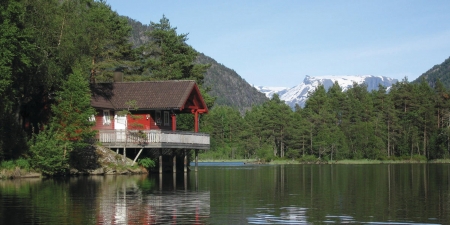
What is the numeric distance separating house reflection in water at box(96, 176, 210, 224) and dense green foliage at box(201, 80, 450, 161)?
225 ft

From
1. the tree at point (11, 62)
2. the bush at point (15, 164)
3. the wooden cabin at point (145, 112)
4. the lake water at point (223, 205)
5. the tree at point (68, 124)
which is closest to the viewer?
the lake water at point (223, 205)

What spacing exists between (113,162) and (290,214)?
26.6 meters

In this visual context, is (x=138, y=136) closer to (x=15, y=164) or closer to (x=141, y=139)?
(x=141, y=139)

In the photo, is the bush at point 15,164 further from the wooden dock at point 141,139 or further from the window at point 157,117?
the window at point 157,117

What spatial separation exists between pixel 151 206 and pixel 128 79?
45414 millimetres

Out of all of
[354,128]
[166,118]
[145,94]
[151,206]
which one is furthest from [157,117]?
[354,128]

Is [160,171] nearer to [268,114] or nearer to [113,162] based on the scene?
[113,162]

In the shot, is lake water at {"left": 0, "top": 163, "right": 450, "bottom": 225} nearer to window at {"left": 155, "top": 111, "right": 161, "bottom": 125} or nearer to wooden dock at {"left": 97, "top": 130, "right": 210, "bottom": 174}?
wooden dock at {"left": 97, "top": 130, "right": 210, "bottom": 174}

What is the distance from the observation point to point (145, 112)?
49.4 meters

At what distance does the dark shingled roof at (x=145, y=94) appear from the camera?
48.3 metres

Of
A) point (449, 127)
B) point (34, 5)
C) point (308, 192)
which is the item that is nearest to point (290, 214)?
point (308, 192)

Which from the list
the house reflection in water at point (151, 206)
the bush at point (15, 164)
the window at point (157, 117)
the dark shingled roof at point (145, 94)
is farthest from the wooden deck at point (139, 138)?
the house reflection in water at point (151, 206)

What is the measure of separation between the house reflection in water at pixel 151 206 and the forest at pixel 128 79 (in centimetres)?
1016

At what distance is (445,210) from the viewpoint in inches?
816
